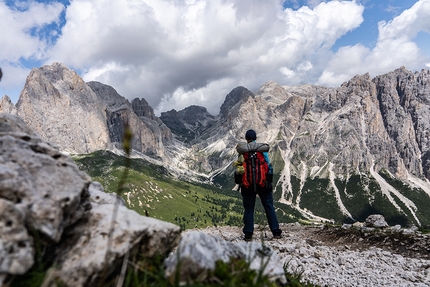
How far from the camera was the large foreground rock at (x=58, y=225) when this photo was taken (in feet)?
13.0

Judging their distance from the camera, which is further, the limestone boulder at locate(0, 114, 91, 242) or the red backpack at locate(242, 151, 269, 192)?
the red backpack at locate(242, 151, 269, 192)

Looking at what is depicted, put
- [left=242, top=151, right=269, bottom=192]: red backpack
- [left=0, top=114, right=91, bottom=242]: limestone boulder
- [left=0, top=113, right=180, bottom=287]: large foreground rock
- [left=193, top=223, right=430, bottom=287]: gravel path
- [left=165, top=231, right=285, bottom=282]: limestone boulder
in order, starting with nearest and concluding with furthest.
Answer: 1. [left=0, top=113, right=180, bottom=287]: large foreground rock
2. [left=0, top=114, right=91, bottom=242]: limestone boulder
3. [left=165, top=231, right=285, bottom=282]: limestone boulder
4. [left=193, top=223, right=430, bottom=287]: gravel path
5. [left=242, top=151, right=269, bottom=192]: red backpack

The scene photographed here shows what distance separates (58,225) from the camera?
4.60 meters

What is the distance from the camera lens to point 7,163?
16.4ft

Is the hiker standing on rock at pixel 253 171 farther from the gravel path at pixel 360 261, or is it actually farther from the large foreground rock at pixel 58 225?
the large foreground rock at pixel 58 225

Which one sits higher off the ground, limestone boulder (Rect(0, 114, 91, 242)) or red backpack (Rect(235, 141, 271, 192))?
red backpack (Rect(235, 141, 271, 192))

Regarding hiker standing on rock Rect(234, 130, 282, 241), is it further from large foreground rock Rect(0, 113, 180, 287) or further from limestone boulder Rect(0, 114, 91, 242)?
limestone boulder Rect(0, 114, 91, 242)

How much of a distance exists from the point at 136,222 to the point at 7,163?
253 cm

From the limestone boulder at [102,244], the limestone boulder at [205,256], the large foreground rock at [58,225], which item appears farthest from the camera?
the limestone boulder at [205,256]

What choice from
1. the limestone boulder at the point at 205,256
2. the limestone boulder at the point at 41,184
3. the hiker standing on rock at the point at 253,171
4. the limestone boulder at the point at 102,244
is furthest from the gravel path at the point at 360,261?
the limestone boulder at the point at 41,184

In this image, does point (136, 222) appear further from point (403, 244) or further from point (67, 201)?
point (403, 244)

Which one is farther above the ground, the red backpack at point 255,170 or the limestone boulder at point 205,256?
the red backpack at point 255,170

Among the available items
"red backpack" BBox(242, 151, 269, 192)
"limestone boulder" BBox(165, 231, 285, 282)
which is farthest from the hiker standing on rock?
"limestone boulder" BBox(165, 231, 285, 282)

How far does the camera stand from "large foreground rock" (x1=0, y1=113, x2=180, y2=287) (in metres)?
3.96
